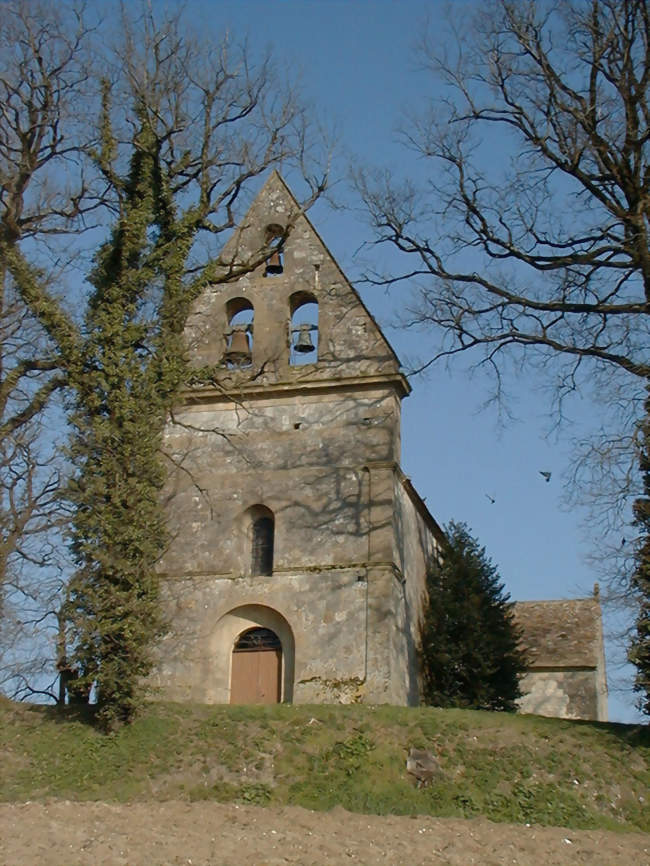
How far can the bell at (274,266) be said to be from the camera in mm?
24062

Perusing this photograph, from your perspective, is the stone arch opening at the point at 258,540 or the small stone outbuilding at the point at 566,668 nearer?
the stone arch opening at the point at 258,540

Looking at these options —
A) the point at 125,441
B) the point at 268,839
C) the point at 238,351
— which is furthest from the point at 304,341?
the point at 268,839

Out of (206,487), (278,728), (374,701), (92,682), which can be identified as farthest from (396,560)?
(92,682)

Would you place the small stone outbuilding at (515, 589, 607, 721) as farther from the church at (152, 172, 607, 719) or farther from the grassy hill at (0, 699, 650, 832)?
the grassy hill at (0, 699, 650, 832)

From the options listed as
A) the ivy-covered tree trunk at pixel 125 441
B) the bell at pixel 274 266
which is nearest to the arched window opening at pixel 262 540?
the ivy-covered tree trunk at pixel 125 441

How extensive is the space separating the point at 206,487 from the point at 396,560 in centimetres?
430

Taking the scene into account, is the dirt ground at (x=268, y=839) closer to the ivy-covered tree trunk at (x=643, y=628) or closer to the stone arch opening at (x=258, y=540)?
the ivy-covered tree trunk at (x=643, y=628)

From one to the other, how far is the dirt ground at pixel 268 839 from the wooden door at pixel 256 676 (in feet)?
21.8

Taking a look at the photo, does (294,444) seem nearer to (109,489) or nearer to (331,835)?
(109,489)

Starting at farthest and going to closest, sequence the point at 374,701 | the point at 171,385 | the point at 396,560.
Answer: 1. the point at 396,560
2. the point at 374,701
3. the point at 171,385

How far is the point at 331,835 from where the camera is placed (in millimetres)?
13102

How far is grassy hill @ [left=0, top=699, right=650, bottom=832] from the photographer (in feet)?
48.2

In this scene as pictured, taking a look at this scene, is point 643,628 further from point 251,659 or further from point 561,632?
point 561,632

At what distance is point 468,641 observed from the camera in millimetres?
23484
